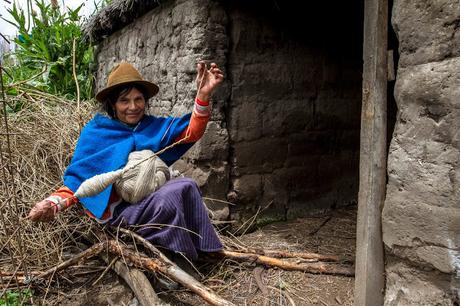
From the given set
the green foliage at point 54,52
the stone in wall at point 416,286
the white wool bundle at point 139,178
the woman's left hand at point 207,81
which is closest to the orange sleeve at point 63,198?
the white wool bundle at point 139,178

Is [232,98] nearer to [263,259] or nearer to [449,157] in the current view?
[263,259]

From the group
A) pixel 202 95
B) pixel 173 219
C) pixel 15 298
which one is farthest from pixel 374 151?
pixel 15 298

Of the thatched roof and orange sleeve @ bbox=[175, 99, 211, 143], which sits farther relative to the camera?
the thatched roof

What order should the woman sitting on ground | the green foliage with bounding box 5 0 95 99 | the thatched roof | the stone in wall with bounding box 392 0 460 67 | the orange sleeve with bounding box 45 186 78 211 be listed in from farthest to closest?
the green foliage with bounding box 5 0 95 99
the thatched roof
the woman sitting on ground
the orange sleeve with bounding box 45 186 78 211
the stone in wall with bounding box 392 0 460 67

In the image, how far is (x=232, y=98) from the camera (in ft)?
10.4

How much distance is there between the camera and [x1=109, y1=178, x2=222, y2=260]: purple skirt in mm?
2330

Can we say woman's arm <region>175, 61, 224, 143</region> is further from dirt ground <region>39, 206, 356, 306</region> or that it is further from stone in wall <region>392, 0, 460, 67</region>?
stone in wall <region>392, 0, 460, 67</region>

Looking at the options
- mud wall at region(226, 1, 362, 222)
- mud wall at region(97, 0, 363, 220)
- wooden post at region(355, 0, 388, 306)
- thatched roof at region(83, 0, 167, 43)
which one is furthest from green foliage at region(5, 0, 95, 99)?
wooden post at region(355, 0, 388, 306)

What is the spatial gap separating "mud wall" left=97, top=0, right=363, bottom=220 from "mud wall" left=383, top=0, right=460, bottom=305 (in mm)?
1580

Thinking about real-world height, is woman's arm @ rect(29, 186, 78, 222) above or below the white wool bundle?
below

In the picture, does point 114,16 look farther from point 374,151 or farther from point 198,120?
point 374,151

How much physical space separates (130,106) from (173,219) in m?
0.78

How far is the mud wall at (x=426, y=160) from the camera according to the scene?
1503 mm

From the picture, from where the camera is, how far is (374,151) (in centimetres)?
192
